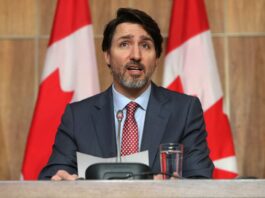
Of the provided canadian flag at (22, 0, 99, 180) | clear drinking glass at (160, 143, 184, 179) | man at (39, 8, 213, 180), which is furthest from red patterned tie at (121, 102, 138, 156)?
canadian flag at (22, 0, 99, 180)

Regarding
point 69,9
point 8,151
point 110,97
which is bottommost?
point 8,151

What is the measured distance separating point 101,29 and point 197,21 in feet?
2.62

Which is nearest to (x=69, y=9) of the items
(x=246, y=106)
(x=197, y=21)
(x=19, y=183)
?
(x=197, y=21)

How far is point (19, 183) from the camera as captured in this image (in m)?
1.96

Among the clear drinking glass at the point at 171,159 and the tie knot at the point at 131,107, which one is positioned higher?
the tie knot at the point at 131,107

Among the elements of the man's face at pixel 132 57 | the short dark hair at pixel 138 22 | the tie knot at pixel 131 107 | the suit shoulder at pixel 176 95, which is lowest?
the tie knot at pixel 131 107

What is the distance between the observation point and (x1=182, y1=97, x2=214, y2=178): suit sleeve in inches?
117

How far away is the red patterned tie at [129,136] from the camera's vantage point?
3.14 m

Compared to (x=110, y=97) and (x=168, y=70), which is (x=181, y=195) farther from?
(x=168, y=70)

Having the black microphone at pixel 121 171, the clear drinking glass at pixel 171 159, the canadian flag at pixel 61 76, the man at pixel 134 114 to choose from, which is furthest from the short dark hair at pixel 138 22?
the black microphone at pixel 121 171

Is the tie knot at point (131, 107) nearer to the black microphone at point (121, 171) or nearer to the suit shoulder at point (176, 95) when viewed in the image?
the suit shoulder at point (176, 95)

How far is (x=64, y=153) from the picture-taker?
3148mm

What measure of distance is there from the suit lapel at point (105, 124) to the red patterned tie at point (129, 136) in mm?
64

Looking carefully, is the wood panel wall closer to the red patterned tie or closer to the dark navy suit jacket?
the dark navy suit jacket
